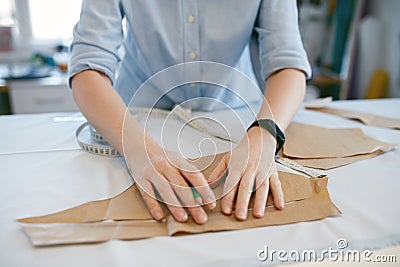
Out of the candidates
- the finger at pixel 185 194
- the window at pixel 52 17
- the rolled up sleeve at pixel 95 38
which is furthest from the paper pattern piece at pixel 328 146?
the window at pixel 52 17

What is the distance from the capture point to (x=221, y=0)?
78 centimetres

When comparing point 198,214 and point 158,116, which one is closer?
point 198,214

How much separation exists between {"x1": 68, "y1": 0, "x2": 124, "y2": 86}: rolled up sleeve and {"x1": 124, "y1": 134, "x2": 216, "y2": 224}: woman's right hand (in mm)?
213

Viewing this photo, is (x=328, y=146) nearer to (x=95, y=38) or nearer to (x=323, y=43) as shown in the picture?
(x=95, y=38)

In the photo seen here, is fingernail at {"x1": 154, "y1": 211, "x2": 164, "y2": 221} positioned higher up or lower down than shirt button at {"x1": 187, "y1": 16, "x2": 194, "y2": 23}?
lower down

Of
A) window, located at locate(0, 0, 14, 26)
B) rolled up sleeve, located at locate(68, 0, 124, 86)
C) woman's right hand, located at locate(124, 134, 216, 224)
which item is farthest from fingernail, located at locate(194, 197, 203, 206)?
window, located at locate(0, 0, 14, 26)

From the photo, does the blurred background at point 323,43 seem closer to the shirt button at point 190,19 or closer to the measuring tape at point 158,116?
the measuring tape at point 158,116

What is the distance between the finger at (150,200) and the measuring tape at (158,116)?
147 mm

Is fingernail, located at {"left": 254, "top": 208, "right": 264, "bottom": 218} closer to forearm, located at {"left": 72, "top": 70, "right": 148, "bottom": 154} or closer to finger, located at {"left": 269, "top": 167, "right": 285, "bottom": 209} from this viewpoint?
finger, located at {"left": 269, "top": 167, "right": 285, "bottom": 209}

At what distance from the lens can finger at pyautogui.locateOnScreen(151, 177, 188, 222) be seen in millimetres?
471

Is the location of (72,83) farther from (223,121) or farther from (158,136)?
(223,121)

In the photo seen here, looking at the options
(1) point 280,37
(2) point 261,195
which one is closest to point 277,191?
(2) point 261,195

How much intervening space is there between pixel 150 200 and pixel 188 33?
0.42 m

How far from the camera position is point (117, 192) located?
0.54 m
